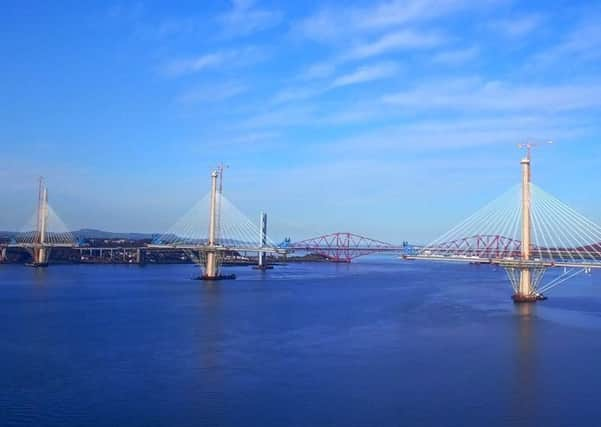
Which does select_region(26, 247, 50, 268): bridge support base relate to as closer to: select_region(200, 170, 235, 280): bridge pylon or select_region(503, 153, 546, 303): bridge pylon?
select_region(200, 170, 235, 280): bridge pylon

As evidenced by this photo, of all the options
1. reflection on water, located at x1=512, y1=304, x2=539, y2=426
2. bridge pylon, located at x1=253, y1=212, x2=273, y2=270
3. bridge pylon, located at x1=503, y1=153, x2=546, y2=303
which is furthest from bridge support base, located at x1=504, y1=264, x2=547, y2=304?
bridge pylon, located at x1=253, y1=212, x2=273, y2=270

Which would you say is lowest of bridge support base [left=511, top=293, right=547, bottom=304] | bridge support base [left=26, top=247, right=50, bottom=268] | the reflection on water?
the reflection on water

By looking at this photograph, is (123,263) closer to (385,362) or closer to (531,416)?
(385,362)

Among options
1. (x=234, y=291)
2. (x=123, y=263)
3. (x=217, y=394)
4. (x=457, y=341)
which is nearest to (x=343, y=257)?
(x=123, y=263)

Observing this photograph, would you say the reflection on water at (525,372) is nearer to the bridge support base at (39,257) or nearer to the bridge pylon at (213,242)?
the bridge pylon at (213,242)

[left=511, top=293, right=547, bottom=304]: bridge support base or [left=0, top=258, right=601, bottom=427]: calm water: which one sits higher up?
[left=511, top=293, right=547, bottom=304]: bridge support base

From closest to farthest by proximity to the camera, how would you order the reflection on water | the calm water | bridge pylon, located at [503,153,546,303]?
1. the calm water
2. the reflection on water
3. bridge pylon, located at [503,153,546,303]

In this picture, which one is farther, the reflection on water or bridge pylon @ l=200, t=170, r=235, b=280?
bridge pylon @ l=200, t=170, r=235, b=280

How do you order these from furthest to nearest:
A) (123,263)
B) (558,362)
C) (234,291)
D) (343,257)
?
(343,257) → (123,263) → (234,291) → (558,362)

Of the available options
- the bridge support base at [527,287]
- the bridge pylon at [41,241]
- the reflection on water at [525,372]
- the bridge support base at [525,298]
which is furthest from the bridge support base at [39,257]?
the reflection on water at [525,372]
